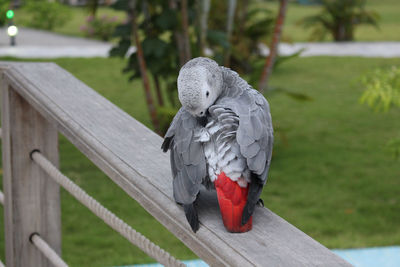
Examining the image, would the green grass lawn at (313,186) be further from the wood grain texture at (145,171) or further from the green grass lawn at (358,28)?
the green grass lawn at (358,28)

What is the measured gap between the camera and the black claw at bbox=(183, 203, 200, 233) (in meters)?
0.88

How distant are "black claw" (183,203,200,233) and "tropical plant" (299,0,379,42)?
11.0 meters

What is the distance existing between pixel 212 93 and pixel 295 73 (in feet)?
27.3

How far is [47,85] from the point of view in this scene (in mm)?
1534

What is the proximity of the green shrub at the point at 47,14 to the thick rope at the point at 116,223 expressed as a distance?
47.2 ft

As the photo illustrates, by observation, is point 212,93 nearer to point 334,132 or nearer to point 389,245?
point 389,245

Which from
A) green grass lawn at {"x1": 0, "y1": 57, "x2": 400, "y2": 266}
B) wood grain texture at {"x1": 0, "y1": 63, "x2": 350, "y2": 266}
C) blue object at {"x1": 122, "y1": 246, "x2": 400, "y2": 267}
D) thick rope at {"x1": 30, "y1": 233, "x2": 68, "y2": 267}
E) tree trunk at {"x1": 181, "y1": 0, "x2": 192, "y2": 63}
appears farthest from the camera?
tree trunk at {"x1": 181, "y1": 0, "x2": 192, "y2": 63}

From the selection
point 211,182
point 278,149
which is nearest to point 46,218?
point 211,182

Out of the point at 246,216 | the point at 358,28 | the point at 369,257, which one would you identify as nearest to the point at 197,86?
the point at 246,216

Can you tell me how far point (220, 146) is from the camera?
902mm

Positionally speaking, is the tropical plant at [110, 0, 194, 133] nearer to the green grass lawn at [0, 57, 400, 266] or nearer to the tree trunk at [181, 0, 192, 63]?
the tree trunk at [181, 0, 192, 63]

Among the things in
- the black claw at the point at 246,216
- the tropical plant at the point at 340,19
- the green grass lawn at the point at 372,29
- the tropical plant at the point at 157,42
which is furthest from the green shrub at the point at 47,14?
the black claw at the point at 246,216

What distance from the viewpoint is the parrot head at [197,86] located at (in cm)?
90

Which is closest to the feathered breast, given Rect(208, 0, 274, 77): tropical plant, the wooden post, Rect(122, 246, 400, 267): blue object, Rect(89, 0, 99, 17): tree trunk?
the wooden post
